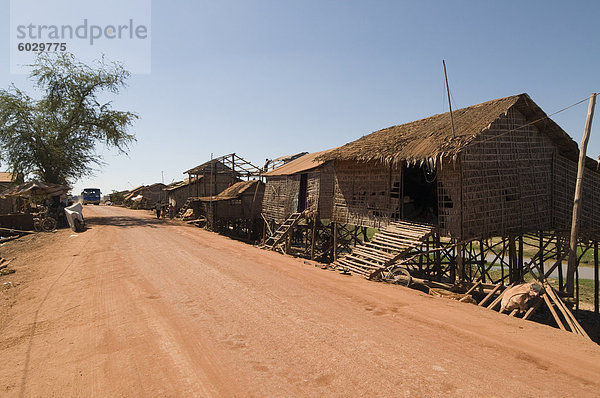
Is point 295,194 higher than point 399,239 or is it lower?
higher

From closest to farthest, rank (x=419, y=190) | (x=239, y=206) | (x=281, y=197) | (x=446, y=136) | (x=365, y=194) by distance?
(x=446, y=136) < (x=365, y=194) < (x=419, y=190) < (x=281, y=197) < (x=239, y=206)

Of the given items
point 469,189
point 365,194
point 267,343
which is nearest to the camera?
point 267,343

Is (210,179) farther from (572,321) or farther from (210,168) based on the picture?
(572,321)

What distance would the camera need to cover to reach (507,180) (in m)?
12.0

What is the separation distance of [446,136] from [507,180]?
9.65 ft

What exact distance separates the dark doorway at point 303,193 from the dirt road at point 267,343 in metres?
8.78

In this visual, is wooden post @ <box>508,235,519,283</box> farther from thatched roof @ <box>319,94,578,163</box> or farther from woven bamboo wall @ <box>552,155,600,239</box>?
thatched roof @ <box>319,94,578,163</box>

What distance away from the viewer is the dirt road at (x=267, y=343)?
4766 millimetres

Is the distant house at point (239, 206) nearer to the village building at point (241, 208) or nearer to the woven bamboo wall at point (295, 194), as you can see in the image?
the village building at point (241, 208)

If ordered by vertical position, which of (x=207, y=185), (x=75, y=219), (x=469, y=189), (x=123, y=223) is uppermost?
(x=207, y=185)

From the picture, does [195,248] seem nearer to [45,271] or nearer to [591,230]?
[45,271]

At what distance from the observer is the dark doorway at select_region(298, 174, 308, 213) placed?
62.8 feet

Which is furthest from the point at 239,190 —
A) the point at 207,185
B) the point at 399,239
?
the point at 399,239

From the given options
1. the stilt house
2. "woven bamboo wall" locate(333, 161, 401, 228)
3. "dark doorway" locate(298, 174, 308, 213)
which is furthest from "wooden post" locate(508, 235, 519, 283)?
"dark doorway" locate(298, 174, 308, 213)
